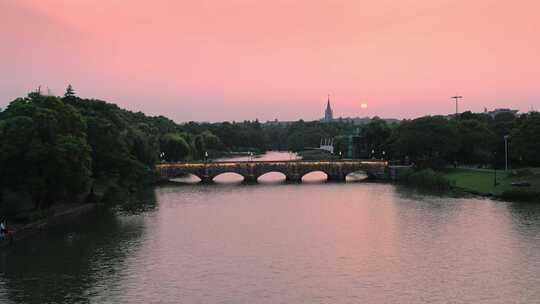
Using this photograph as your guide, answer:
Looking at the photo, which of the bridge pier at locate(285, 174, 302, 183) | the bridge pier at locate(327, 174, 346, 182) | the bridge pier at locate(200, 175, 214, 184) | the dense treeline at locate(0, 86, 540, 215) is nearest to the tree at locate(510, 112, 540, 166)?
the dense treeline at locate(0, 86, 540, 215)

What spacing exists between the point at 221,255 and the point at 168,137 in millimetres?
97370

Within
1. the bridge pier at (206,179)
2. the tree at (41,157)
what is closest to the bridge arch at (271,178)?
the bridge pier at (206,179)

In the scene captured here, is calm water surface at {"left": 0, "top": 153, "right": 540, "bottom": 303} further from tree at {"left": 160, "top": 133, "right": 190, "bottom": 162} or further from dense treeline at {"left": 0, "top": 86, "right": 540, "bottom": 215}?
tree at {"left": 160, "top": 133, "right": 190, "bottom": 162}

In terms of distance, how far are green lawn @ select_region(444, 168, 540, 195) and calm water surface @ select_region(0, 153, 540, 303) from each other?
26.3 feet

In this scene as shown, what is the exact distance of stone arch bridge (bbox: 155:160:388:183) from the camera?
389 feet

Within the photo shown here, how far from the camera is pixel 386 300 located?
124ft

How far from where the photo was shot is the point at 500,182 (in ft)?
302

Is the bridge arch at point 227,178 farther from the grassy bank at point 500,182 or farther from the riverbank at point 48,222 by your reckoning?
the riverbank at point 48,222

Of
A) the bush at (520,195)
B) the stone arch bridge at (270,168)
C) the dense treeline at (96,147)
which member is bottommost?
the bush at (520,195)

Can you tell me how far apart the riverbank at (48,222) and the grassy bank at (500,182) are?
177ft

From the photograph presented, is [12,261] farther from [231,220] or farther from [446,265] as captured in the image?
[446,265]

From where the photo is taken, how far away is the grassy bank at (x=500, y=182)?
3214 inches

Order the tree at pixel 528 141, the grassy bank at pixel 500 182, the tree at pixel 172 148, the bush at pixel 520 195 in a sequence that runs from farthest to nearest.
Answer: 1. the tree at pixel 172 148
2. the tree at pixel 528 141
3. the grassy bank at pixel 500 182
4. the bush at pixel 520 195

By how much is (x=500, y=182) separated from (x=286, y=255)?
53.3 meters
